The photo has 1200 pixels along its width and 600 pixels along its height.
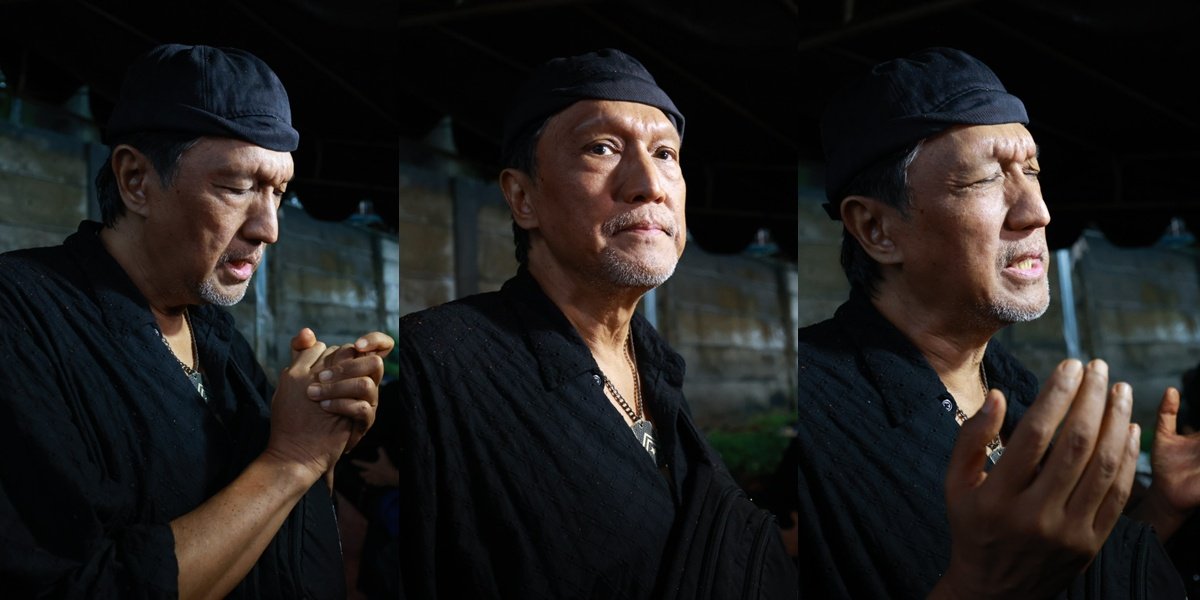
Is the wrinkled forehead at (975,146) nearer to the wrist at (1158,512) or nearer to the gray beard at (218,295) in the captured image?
the wrist at (1158,512)

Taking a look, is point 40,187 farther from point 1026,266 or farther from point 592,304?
point 1026,266

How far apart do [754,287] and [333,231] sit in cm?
68

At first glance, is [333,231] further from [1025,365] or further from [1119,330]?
[1119,330]

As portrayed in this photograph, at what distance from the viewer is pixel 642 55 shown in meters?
1.80

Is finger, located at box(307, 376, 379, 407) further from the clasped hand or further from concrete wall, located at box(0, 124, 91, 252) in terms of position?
concrete wall, located at box(0, 124, 91, 252)

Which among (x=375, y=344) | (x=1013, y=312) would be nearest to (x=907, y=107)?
(x=1013, y=312)

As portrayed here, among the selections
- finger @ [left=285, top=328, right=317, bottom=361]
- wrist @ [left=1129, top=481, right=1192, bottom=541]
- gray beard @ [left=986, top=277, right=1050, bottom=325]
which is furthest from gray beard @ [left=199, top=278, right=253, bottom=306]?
wrist @ [left=1129, top=481, right=1192, bottom=541]

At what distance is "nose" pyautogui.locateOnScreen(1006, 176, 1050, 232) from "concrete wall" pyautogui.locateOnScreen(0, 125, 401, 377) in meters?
0.94

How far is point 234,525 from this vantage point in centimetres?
157

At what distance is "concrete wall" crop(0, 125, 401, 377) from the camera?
1624 millimetres

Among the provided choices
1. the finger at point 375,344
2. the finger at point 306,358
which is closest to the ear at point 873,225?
the finger at point 375,344

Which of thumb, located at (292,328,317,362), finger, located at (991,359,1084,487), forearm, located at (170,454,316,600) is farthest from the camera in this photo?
thumb, located at (292,328,317,362)

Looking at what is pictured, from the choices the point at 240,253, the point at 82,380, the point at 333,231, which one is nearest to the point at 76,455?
the point at 82,380

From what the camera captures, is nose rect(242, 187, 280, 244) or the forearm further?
nose rect(242, 187, 280, 244)
